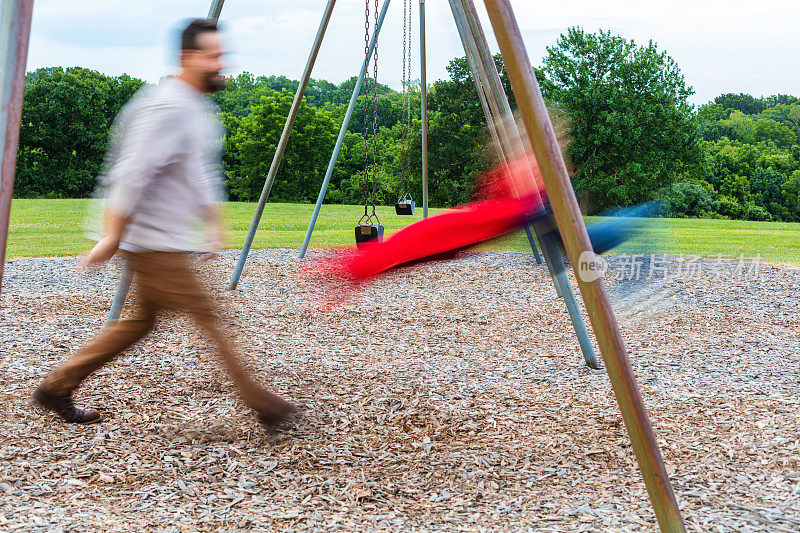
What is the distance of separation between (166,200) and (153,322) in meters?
0.55

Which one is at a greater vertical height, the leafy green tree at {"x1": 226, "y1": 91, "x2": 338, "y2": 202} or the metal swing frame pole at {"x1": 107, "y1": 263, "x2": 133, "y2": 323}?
the leafy green tree at {"x1": 226, "y1": 91, "x2": 338, "y2": 202}

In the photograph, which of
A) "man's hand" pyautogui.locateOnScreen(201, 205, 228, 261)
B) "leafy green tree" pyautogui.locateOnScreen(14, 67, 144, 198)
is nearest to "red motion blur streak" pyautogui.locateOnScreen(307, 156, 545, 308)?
"man's hand" pyautogui.locateOnScreen(201, 205, 228, 261)

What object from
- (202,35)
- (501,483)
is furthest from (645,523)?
(202,35)

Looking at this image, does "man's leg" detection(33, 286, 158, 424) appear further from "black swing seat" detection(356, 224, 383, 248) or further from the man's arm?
"black swing seat" detection(356, 224, 383, 248)

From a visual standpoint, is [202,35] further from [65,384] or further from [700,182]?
[700,182]

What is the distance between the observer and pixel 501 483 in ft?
9.11

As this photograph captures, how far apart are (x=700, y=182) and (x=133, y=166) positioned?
106ft

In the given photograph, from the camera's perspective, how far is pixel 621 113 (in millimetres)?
16562

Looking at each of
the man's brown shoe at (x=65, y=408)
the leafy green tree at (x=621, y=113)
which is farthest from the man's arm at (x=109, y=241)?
the leafy green tree at (x=621, y=113)

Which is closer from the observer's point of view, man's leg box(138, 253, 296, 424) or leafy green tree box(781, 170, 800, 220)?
man's leg box(138, 253, 296, 424)

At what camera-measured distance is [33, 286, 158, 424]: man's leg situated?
2904mm

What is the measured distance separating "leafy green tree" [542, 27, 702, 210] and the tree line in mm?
76

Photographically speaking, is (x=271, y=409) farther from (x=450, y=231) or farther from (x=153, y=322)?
(x=450, y=231)

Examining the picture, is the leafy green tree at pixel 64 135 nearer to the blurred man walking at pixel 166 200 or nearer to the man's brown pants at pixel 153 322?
the man's brown pants at pixel 153 322
